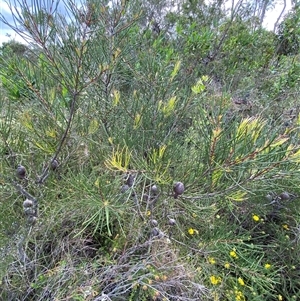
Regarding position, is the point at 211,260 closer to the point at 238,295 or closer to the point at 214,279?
the point at 214,279

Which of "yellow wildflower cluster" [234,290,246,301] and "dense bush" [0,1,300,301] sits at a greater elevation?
"dense bush" [0,1,300,301]

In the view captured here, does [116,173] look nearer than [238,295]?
Yes

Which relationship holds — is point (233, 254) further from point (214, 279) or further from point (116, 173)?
point (116, 173)

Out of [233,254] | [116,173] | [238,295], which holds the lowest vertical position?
[238,295]

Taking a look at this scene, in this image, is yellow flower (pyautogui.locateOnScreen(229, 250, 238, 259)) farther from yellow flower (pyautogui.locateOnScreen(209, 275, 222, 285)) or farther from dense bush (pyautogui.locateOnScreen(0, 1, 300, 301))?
yellow flower (pyautogui.locateOnScreen(209, 275, 222, 285))

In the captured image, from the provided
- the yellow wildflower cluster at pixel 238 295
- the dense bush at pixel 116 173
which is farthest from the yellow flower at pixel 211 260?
the yellow wildflower cluster at pixel 238 295

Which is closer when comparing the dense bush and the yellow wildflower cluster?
the dense bush

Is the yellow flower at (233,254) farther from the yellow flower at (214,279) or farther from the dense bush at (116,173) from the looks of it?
the yellow flower at (214,279)

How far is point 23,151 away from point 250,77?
2.30 m

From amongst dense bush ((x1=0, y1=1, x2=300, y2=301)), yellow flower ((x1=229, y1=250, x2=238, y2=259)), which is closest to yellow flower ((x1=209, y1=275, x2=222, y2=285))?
Answer: dense bush ((x1=0, y1=1, x2=300, y2=301))

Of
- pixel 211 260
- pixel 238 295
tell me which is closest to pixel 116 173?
pixel 211 260

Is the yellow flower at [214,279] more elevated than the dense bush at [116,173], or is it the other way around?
the dense bush at [116,173]

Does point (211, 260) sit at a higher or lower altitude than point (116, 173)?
lower

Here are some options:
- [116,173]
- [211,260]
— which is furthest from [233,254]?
[116,173]
